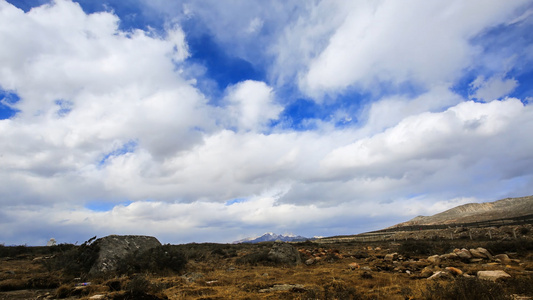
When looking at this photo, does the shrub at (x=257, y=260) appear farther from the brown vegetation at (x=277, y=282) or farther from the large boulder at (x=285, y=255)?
the large boulder at (x=285, y=255)

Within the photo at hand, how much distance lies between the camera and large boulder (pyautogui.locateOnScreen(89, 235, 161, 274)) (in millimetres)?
14459

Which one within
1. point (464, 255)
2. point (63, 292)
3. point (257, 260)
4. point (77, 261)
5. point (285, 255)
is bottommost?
point (464, 255)

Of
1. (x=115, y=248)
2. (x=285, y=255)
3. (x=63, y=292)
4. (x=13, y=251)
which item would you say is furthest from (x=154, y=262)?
(x=13, y=251)

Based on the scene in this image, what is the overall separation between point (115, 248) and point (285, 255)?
1111 centimetres

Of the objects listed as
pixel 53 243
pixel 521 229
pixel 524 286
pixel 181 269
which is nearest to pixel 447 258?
pixel 524 286

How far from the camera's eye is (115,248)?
1600 centimetres

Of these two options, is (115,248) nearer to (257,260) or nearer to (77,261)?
(77,261)

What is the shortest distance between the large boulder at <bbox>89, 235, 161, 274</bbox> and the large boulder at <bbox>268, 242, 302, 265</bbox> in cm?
875

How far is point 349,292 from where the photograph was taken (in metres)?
8.24

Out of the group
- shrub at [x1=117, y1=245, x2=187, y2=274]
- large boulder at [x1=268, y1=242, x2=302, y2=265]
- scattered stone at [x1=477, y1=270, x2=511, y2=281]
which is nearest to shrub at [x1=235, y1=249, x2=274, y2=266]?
large boulder at [x1=268, y1=242, x2=302, y2=265]

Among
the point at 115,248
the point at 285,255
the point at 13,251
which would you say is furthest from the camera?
the point at 13,251

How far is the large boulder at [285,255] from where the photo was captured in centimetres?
1895

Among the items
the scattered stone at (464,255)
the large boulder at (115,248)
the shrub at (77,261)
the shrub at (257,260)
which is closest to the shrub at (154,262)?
the large boulder at (115,248)

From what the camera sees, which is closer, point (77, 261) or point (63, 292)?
point (63, 292)
